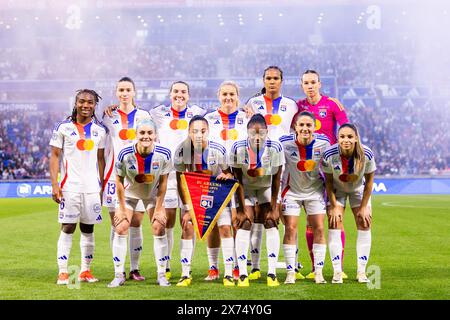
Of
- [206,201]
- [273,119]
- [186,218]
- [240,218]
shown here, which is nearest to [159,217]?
[186,218]

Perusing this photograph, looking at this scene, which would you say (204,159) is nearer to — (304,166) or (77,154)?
(304,166)

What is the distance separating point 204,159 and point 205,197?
372mm

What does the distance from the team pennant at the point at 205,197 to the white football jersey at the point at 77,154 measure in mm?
979

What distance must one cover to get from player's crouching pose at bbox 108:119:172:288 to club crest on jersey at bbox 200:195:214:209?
372 millimetres

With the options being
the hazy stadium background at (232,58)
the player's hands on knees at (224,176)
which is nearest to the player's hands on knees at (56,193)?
the player's hands on knees at (224,176)

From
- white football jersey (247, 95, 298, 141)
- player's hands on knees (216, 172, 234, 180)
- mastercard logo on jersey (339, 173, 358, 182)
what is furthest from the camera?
white football jersey (247, 95, 298, 141)

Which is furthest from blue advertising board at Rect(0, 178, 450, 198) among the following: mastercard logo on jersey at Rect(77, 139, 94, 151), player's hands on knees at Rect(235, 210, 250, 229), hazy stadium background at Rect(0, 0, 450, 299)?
player's hands on knees at Rect(235, 210, 250, 229)

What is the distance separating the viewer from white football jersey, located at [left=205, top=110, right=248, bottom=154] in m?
6.79

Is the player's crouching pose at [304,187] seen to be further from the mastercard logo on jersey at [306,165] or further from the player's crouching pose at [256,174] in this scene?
the player's crouching pose at [256,174]

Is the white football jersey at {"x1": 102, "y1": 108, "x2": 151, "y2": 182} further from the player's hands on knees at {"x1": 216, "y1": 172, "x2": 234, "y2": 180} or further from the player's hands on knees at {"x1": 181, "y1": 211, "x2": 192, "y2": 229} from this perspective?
the player's hands on knees at {"x1": 216, "y1": 172, "x2": 234, "y2": 180}

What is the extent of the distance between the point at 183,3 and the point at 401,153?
43.7 feet

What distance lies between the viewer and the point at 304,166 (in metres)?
6.51

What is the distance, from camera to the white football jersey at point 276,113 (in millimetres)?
7031
